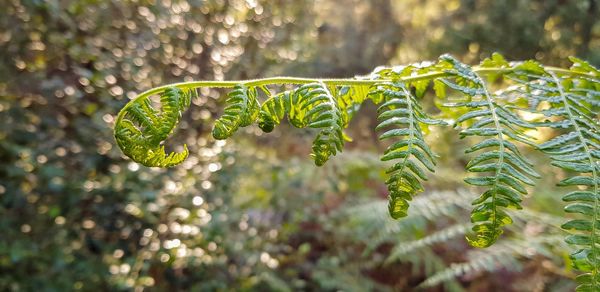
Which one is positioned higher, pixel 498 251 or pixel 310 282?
pixel 498 251

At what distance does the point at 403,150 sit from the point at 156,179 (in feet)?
5.29

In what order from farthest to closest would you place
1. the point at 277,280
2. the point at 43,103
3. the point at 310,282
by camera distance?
the point at 310,282
the point at 277,280
the point at 43,103

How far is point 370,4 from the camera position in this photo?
691 cm

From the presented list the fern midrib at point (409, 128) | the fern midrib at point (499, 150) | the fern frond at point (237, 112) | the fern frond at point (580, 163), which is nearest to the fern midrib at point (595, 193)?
the fern frond at point (580, 163)

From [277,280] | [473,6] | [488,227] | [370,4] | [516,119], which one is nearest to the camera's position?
[488,227]

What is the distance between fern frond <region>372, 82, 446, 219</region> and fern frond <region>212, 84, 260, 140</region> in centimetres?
18

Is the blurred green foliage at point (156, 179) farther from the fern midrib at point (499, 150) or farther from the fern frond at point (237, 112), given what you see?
the fern frond at point (237, 112)

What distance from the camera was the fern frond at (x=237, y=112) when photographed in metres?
0.66

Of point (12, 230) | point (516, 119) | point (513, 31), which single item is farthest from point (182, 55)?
point (513, 31)

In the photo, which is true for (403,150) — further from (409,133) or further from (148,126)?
(148,126)

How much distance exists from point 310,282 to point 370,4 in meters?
4.99

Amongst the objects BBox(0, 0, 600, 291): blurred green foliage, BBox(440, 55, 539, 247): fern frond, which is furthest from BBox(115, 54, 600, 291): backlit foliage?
BBox(0, 0, 600, 291): blurred green foliage

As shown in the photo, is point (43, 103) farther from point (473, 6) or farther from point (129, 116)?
point (473, 6)

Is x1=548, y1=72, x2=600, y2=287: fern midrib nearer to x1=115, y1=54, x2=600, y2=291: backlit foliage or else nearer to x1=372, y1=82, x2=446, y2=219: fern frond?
x1=115, y1=54, x2=600, y2=291: backlit foliage
